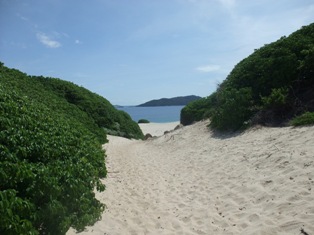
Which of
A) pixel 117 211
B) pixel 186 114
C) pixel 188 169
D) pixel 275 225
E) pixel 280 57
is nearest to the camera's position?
pixel 275 225

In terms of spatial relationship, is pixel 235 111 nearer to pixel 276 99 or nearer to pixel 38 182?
pixel 276 99

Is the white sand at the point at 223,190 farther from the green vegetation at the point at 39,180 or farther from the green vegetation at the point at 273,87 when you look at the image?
the green vegetation at the point at 273,87

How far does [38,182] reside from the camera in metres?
4.77

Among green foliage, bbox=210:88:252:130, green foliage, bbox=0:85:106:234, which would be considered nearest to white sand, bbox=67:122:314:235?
green foliage, bbox=0:85:106:234

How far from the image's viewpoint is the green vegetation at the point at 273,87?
13.5m

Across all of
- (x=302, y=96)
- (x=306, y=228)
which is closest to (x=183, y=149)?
(x=302, y=96)

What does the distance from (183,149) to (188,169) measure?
156 inches

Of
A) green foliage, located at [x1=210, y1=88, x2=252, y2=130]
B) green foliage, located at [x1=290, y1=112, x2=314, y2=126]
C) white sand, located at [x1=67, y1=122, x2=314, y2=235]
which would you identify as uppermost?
green foliage, located at [x1=210, y1=88, x2=252, y2=130]

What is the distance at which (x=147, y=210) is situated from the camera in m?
7.08

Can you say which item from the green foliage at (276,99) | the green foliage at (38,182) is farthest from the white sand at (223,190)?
the green foliage at (276,99)

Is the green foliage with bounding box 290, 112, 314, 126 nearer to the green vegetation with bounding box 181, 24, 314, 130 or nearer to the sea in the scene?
the green vegetation with bounding box 181, 24, 314, 130

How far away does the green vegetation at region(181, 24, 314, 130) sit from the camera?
13547 mm

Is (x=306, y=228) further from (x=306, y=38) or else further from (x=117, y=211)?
(x=306, y=38)

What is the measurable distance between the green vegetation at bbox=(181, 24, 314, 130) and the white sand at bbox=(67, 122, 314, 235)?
1577 mm
